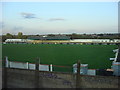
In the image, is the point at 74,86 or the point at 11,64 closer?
the point at 74,86

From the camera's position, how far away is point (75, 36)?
140 feet

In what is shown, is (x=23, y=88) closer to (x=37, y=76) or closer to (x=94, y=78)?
(x=37, y=76)

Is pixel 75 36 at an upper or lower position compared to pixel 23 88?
upper

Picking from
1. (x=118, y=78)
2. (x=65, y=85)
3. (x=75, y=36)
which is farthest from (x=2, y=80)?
(x=75, y=36)

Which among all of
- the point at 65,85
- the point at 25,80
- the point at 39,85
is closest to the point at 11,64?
the point at 25,80

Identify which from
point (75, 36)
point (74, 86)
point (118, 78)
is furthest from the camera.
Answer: point (75, 36)

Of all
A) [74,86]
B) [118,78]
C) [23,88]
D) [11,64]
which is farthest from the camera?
[11,64]

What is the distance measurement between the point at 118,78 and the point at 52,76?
197 centimetres

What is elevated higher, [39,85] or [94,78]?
[94,78]

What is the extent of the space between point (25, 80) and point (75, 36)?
124 ft

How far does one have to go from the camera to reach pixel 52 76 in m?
4.98

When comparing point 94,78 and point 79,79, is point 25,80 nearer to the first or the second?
point 79,79

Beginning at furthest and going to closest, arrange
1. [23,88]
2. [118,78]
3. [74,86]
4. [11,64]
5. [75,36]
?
[75,36] < [11,64] < [23,88] < [74,86] < [118,78]

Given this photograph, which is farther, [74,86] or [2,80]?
Answer: [2,80]
